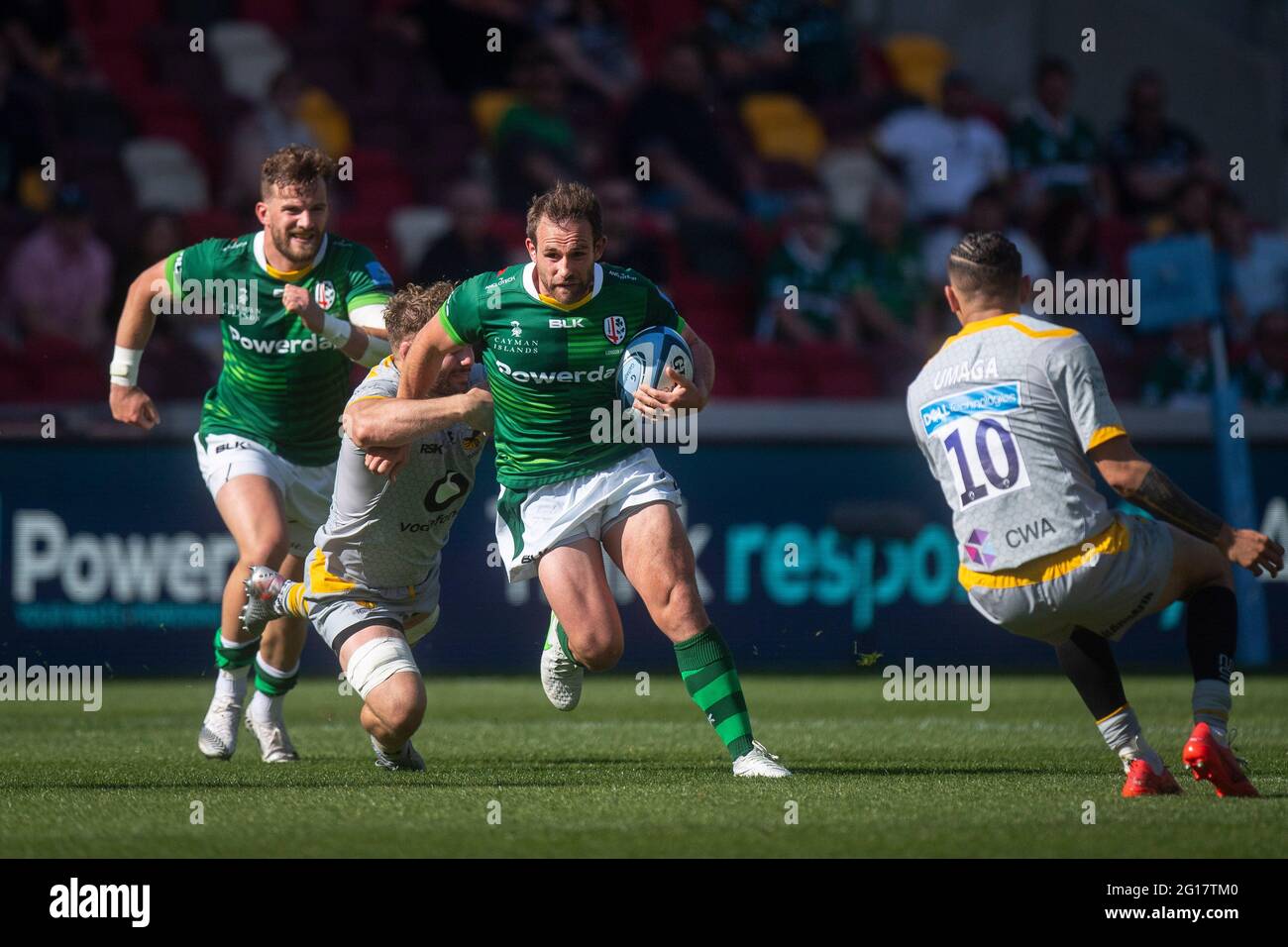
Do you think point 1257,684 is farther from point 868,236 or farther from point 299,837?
point 299,837

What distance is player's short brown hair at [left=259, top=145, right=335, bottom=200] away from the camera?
8047mm

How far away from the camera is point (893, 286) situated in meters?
15.6

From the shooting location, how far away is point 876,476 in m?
12.6

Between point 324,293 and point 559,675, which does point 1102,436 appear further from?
point 324,293

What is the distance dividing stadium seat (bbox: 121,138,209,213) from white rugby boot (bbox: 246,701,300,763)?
8.02 metres

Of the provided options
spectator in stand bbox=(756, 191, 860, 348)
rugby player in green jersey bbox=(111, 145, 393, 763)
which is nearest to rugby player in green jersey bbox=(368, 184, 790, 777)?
rugby player in green jersey bbox=(111, 145, 393, 763)

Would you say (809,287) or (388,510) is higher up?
(809,287)

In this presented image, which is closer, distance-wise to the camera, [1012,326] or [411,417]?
[1012,326]

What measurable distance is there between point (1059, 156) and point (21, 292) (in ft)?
29.3

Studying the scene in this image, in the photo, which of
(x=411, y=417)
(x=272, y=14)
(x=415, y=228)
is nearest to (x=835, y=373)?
(x=415, y=228)

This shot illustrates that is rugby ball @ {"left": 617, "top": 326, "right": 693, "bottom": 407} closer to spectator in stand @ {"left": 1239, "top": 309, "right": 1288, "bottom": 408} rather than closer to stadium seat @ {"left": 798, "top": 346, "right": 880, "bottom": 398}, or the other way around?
stadium seat @ {"left": 798, "top": 346, "right": 880, "bottom": 398}

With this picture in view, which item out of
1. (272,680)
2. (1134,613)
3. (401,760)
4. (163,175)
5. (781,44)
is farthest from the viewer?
(781,44)

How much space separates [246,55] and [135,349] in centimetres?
875

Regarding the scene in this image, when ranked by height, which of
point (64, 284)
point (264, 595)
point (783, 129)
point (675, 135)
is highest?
point (783, 129)
